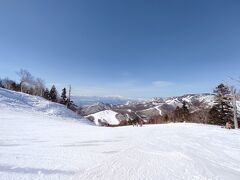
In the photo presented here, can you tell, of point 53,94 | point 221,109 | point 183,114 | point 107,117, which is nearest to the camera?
point 221,109

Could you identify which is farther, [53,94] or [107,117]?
[107,117]

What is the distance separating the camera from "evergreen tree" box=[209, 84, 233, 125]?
4234 centimetres

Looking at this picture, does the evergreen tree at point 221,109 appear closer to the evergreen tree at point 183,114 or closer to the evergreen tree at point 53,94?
the evergreen tree at point 183,114

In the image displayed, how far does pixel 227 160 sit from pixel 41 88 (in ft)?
242

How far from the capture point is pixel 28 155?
5.84 metres

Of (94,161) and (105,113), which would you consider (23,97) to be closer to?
(94,161)

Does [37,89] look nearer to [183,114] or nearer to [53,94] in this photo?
[53,94]

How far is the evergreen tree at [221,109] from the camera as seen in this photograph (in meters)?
42.3

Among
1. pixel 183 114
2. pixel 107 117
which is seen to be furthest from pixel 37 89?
pixel 107 117

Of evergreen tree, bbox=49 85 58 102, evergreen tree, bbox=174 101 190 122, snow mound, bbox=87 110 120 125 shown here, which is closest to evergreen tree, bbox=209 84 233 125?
evergreen tree, bbox=174 101 190 122

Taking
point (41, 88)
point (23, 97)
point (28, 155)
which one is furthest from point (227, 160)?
point (41, 88)

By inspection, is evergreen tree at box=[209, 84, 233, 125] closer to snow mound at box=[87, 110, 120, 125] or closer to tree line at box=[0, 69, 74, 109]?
tree line at box=[0, 69, 74, 109]

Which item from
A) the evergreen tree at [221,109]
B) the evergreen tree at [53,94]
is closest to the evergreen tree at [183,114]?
the evergreen tree at [221,109]

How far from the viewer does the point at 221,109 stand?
43.3m
